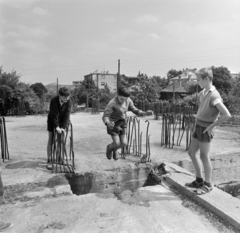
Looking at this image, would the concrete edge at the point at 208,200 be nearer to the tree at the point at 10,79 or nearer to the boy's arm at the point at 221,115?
the boy's arm at the point at 221,115

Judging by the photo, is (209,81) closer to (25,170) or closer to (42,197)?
(42,197)

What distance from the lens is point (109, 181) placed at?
438 cm

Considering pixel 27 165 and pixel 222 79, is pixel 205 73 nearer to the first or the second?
pixel 27 165

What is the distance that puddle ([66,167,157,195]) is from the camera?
13.8 feet

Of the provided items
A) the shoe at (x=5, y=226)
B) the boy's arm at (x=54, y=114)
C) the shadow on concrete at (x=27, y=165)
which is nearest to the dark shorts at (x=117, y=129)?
the boy's arm at (x=54, y=114)

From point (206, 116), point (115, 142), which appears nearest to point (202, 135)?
point (206, 116)

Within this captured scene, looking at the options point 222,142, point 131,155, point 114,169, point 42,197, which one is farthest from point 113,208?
point 222,142

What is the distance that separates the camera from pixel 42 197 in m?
3.29

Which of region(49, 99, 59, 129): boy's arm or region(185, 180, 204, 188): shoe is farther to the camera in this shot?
region(49, 99, 59, 129): boy's arm

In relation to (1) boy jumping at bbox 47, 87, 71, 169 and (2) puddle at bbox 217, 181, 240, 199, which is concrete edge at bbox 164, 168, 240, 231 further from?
(1) boy jumping at bbox 47, 87, 71, 169

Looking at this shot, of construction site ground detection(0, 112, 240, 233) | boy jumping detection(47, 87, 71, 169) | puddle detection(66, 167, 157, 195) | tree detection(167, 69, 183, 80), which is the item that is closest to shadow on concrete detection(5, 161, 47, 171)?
construction site ground detection(0, 112, 240, 233)

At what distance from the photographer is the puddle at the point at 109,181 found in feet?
13.8

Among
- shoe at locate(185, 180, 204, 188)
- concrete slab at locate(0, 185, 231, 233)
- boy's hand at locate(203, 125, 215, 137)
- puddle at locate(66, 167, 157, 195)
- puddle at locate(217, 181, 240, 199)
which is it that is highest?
boy's hand at locate(203, 125, 215, 137)

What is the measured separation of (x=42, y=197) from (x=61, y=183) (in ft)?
2.09
